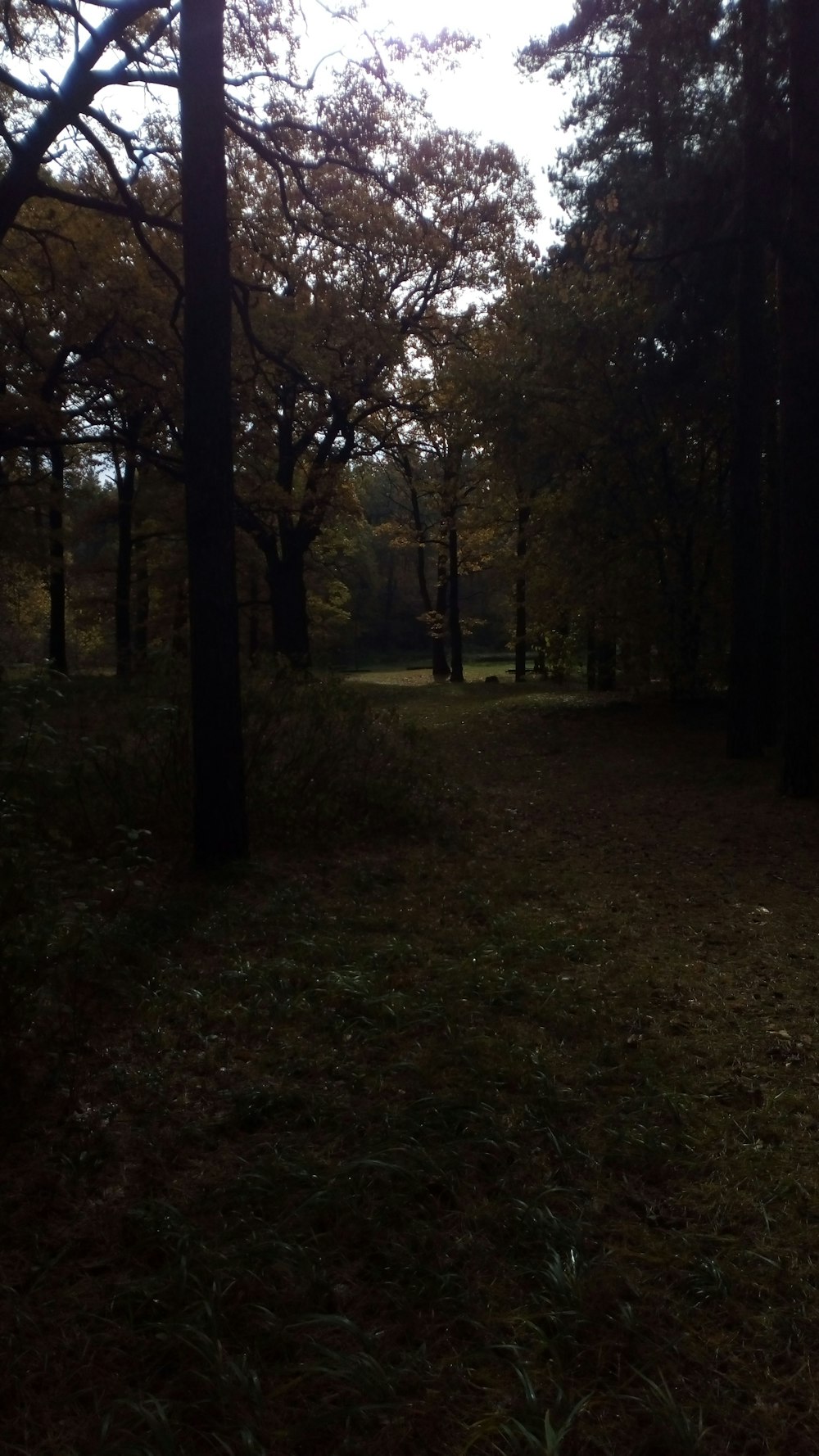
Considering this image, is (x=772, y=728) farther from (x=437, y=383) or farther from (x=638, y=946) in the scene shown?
(x=437, y=383)

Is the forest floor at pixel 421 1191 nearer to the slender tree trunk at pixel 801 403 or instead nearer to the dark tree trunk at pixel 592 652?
the slender tree trunk at pixel 801 403

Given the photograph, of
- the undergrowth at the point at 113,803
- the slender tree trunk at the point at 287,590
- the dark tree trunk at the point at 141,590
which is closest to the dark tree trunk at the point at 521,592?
the slender tree trunk at the point at 287,590

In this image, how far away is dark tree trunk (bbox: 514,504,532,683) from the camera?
2417 cm

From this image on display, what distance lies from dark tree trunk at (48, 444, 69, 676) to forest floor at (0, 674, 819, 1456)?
1528cm

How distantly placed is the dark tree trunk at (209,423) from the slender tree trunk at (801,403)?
5.67 metres

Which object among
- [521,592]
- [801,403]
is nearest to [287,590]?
[521,592]

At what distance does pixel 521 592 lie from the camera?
2706 cm

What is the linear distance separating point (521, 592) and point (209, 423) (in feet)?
69.1

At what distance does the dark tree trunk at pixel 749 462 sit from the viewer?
11875 mm

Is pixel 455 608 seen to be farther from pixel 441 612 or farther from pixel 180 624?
pixel 180 624

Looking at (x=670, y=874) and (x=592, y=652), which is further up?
(x=592, y=652)

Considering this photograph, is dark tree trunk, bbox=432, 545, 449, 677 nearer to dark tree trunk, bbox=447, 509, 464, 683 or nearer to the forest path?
dark tree trunk, bbox=447, 509, 464, 683

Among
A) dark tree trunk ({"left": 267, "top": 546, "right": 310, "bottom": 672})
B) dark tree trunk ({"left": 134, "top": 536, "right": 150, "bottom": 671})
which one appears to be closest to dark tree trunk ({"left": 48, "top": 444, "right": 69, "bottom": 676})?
dark tree trunk ({"left": 134, "top": 536, "right": 150, "bottom": 671})

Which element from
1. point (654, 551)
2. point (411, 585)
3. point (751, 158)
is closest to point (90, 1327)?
point (751, 158)
